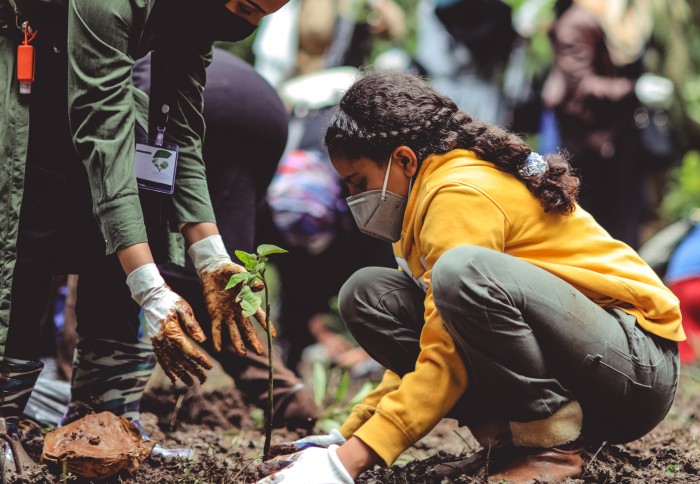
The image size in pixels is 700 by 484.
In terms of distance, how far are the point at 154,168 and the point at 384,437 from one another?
93 cm

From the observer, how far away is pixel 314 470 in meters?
1.79

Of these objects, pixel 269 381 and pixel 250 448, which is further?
pixel 250 448

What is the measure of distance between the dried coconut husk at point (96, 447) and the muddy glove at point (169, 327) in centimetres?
26

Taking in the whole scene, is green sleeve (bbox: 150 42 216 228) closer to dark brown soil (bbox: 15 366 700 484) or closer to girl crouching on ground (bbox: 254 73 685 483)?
girl crouching on ground (bbox: 254 73 685 483)

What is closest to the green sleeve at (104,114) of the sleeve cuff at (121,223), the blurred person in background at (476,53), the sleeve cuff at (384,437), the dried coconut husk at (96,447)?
the sleeve cuff at (121,223)

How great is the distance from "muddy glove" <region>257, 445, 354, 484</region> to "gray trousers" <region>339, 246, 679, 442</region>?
15.1 inches

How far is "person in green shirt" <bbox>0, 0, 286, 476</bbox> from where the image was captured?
1922 mm

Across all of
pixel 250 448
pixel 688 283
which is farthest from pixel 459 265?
pixel 688 283

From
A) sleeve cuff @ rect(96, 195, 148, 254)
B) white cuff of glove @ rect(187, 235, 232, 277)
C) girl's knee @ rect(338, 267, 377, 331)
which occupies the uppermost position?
sleeve cuff @ rect(96, 195, 148, 254)

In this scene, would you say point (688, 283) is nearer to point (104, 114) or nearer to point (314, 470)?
point (314, 470)

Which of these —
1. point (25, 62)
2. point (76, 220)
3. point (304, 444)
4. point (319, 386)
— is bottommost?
point (319, 386)

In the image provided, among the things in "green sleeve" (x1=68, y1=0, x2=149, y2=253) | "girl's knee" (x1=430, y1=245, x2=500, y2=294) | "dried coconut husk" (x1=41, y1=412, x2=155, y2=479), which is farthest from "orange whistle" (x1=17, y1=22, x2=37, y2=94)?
"girl's knee" (x1=430, y1=245, x2=500, y2=294)

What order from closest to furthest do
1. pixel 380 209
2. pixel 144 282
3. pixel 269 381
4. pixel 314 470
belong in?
pixel 314 470
pixel 144 282
pixel 269 381
pixel 380 209

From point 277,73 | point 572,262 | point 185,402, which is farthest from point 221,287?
point 277,73
